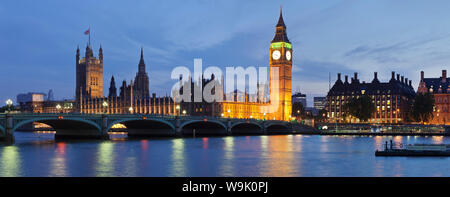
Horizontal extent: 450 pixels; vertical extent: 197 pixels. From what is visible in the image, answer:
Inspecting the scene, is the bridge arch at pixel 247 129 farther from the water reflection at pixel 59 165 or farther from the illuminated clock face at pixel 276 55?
the water reflection at pixel 59 165

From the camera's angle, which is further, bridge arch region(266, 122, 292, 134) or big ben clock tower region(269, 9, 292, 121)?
big ben clock tower region(269, 9, 292, 121)

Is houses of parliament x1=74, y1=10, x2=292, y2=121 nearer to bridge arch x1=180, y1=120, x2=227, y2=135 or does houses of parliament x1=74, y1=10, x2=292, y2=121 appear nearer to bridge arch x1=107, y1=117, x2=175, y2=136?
bridge arch x1=180, y1=120, x2=227, y2=135

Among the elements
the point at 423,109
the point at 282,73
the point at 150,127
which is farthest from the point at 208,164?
the point at 282,73

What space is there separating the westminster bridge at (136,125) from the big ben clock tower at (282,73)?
44480 millimetres

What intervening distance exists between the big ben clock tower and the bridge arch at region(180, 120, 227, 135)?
61.9 m

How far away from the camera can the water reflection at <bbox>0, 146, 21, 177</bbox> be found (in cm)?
3609

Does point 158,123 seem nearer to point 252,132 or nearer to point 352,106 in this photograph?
point 252,132

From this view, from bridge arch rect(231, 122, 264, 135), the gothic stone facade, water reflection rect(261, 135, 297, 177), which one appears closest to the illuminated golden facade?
the gothic stone facade

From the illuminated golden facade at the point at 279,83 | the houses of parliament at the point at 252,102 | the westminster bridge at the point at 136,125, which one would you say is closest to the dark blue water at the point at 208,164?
the westminster bridge at the point at 136,125

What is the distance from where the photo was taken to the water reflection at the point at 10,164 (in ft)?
118

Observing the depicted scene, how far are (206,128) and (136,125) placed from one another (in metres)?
19.6
